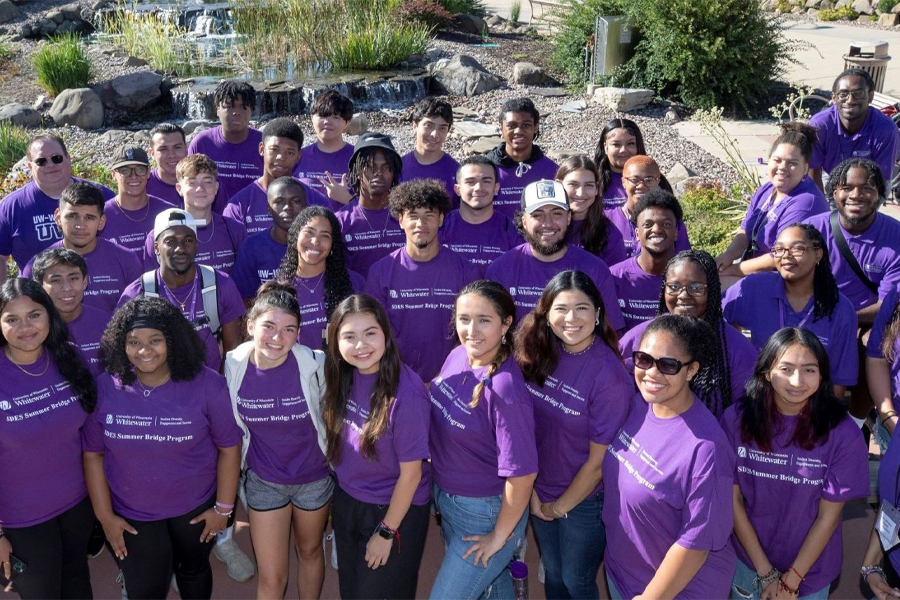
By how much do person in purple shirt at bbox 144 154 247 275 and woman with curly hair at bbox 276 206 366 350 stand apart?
0.74m

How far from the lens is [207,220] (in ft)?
17.7

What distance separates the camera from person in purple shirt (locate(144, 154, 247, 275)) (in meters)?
5.34

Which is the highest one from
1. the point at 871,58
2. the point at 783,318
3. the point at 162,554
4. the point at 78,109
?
the point at 871,58

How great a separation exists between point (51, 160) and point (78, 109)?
919cm

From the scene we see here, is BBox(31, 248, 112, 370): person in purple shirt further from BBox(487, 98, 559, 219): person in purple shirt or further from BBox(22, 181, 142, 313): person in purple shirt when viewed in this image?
BBox(487, 98, 559, 219): person in purple shirt

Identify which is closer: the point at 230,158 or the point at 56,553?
the point at 56,553

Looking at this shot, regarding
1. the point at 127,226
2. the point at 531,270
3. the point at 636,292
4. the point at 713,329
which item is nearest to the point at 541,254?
the point at 531,270

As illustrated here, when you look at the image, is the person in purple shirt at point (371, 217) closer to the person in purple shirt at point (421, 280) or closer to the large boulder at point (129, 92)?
the person in purple shirt at point (421, 280)

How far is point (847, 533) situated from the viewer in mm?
4859

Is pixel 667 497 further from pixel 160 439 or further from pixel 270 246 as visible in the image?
pixel 270 246

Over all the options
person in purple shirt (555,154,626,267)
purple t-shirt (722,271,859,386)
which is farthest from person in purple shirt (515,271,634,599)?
person in purple shirt (555,154,626,267)

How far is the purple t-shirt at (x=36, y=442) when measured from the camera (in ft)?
12.5

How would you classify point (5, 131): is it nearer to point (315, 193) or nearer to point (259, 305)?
point (315, 193)

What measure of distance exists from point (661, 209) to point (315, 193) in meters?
2.23
